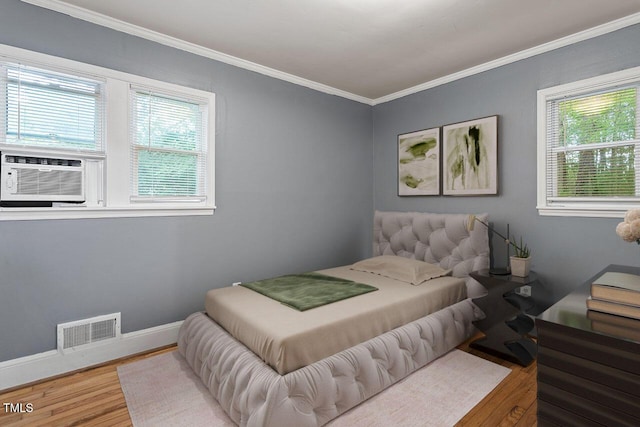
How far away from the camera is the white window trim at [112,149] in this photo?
218cm

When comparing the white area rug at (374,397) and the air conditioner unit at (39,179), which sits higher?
the air conditioner unit at (39,179)

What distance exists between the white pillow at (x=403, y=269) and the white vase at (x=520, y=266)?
581 millimetres

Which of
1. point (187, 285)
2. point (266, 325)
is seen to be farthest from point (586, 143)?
point (187, 285)

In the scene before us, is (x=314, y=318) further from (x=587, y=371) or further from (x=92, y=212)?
(x=92, y=212)

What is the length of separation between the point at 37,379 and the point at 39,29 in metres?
2.41

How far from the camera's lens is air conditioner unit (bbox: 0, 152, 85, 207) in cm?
212

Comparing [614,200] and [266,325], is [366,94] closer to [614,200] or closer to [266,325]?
[614,200]

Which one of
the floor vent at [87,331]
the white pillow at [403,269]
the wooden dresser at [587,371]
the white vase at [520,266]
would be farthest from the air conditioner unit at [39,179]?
the white vase at [520,266]

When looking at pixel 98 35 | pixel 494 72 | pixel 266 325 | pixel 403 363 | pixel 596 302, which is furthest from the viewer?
pixel 494 72

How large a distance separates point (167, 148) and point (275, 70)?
139 cm

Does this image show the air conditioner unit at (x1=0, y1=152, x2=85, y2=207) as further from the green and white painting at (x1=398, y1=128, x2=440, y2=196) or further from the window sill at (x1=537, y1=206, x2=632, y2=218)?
the window sill at (x1=537, y1=206, x2=632, y2=218)

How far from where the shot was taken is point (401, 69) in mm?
3346

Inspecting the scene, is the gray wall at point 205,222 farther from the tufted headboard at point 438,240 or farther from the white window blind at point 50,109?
the tufted headboard at point 438,240

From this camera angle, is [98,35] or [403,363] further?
[98,35]
